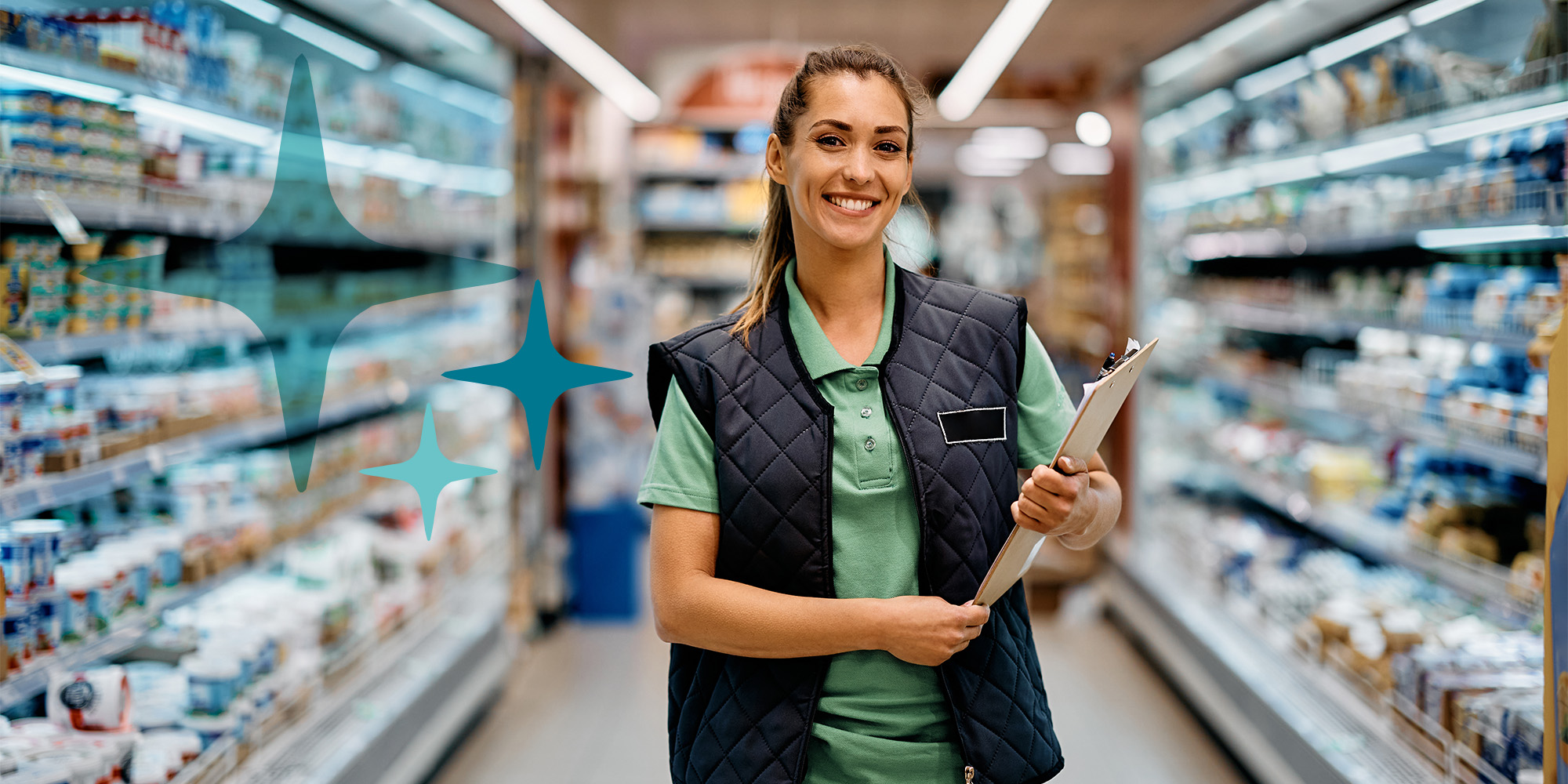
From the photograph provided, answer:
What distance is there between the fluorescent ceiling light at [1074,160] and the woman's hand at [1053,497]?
8.38m

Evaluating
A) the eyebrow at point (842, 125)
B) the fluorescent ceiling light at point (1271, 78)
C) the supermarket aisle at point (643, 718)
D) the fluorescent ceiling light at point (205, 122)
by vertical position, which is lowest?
the supermarket aisle at point (643, 718)

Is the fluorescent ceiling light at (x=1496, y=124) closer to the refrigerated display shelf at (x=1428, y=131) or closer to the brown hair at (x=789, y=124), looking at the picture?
the refrigerated display shelf at (x=1428, y=131)

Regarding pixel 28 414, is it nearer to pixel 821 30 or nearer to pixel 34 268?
pixel 34 268

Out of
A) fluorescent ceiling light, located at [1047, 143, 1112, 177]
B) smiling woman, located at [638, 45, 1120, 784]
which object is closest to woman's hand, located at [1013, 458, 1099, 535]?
smiling woman, located at [638, 45, 1120, 784]

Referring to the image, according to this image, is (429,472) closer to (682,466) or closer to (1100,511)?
(682,466)

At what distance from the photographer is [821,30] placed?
8.41 meters

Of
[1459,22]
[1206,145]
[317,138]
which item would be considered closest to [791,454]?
[317,138]

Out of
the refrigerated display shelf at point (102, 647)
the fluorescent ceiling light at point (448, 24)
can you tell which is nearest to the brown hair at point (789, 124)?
the refrigerated display shelf at point (102, 647)

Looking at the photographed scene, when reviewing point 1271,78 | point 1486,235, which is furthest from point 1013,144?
point 1486,235

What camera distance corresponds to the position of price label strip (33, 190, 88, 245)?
2.05 meters

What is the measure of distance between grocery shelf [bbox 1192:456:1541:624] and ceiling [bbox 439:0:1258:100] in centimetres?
263

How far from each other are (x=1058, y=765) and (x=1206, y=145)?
4167 mm

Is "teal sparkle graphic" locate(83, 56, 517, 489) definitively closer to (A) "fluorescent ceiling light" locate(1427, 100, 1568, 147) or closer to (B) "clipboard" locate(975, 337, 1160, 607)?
(B) "clipboard" locate(975, 337, 1160, 607)

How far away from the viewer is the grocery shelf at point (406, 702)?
9.44ft
